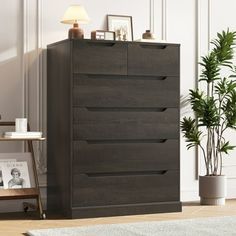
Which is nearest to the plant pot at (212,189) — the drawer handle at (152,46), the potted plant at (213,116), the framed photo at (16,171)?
the potted plant at (213,116)

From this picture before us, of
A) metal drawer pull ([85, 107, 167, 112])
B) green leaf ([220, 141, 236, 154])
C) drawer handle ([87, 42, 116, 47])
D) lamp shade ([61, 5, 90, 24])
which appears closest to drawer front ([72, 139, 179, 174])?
metal drawer pull ([85, 107, 167, 112])

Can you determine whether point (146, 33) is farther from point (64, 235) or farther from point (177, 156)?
point (64, 235)

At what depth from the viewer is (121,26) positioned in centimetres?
528

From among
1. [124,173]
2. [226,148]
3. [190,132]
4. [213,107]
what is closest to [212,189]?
[226,148]

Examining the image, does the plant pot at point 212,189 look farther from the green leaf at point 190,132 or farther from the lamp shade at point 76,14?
the lamp shade at point 76,14

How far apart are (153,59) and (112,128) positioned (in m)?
0.62

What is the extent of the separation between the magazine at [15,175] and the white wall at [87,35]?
24 centimetres

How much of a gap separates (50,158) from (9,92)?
1.96 ft

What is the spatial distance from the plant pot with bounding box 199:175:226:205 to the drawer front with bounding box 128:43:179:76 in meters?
0.97

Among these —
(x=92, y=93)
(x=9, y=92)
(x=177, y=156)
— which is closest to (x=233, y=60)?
(x=177, y=156)

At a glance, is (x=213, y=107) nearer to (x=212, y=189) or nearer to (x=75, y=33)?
(x=212, y=189)

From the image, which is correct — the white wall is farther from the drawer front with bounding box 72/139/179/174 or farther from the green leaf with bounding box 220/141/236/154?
the drawer front with bounding box 72/139/179/174

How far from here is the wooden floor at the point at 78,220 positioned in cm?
426

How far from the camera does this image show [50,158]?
4.98 m
